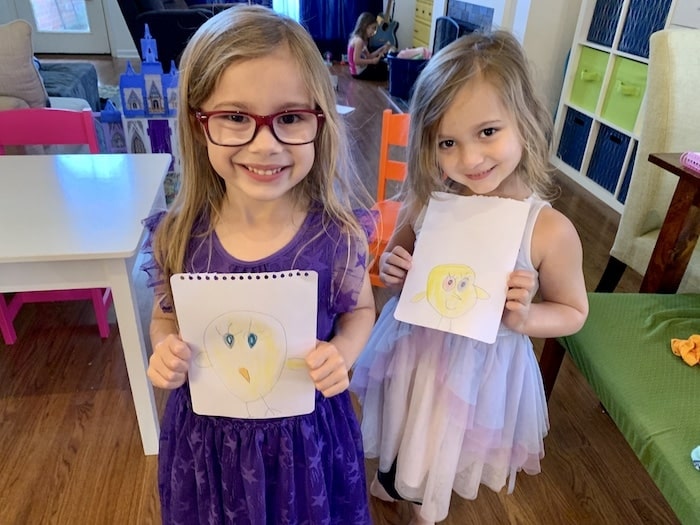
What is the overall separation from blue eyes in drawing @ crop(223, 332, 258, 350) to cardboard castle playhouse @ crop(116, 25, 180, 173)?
172 cm

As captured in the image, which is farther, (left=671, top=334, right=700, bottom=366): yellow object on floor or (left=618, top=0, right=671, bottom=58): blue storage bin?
(left=618, top=0, right=671, bottom=58): blue storage bin

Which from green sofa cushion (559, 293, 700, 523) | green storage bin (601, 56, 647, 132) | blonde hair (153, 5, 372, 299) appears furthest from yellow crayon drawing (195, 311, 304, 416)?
green storage bin (601, 56, 647, 132)

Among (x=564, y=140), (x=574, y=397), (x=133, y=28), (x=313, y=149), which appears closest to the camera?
(x=313, y=149)

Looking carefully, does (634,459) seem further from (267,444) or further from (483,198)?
(267,444)

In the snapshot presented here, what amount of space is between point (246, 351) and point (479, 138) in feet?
1.52

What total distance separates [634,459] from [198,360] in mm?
1218

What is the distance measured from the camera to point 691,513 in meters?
0.82

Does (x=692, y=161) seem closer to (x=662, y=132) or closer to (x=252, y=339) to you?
(x=662, y=132)

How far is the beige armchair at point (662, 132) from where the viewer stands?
1374mm

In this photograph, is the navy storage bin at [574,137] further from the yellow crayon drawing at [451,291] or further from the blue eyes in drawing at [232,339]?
the blue eyes in drawing at [232,339]

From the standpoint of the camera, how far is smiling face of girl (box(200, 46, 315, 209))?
644 mm

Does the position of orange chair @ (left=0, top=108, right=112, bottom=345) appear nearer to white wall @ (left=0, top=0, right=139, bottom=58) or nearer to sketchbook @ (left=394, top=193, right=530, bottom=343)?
sketchbook @ (left=394, top=193, right=530, bottom=343)

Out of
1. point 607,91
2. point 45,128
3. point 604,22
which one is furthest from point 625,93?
point 45,128

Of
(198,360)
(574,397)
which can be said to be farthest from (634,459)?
(198,360)
